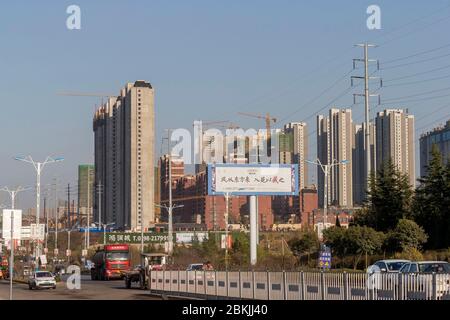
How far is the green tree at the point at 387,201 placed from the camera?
79.4 m

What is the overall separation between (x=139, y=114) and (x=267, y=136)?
75.8ft

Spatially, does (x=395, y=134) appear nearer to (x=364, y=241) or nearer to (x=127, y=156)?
(x=127, y=156)

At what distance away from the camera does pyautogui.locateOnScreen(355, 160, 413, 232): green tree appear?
7938 cm

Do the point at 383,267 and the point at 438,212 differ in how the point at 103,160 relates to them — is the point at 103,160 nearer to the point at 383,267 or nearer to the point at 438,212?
the point at 438,212

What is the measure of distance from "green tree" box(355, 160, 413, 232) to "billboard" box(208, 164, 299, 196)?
798 centimetres

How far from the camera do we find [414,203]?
78.8m

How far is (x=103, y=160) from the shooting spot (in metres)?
167

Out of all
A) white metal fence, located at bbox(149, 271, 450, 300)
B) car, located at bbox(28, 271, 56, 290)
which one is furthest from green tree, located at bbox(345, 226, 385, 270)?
white metal fence, located at bbox(149, 271, 450, 300)

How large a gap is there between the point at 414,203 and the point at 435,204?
4.23m

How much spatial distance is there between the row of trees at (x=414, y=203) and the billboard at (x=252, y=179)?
25.5 ft

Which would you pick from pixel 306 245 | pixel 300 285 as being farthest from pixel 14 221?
pixel 306 245

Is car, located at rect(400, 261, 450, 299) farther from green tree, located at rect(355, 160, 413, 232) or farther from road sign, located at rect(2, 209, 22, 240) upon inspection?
green tree, located at rect(355, 160, 413, 232)
